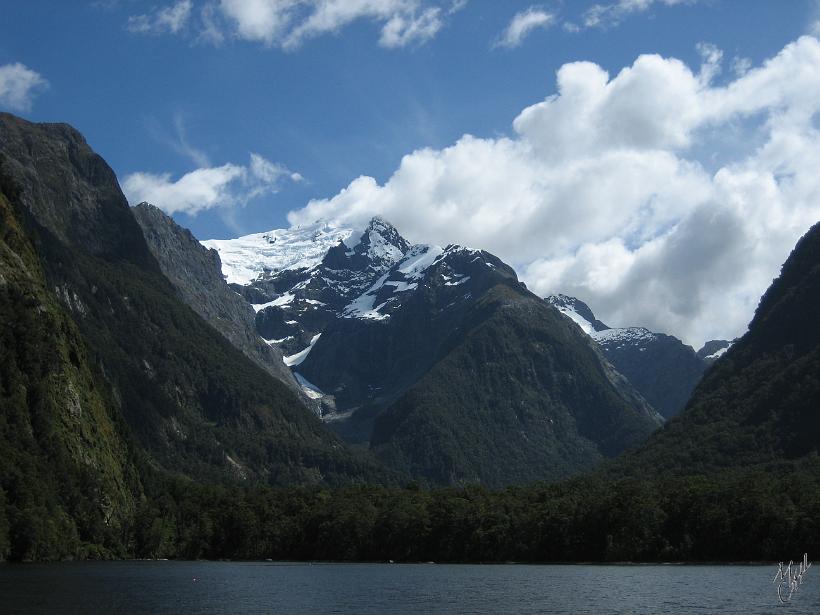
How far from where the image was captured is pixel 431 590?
151m

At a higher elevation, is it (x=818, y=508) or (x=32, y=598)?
(x=818, y=508)

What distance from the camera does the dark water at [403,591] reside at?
11875 cm

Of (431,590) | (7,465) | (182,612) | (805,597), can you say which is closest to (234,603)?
(182,612)

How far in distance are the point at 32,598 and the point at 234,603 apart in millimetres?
23657

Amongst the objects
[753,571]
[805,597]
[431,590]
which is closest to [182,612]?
[431,590]

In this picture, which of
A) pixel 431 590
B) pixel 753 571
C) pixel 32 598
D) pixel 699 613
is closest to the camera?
pixel 699 613

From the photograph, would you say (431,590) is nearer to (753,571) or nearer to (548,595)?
(548,595)

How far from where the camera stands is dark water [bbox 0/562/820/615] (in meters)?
119

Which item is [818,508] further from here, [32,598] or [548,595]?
[32,598]

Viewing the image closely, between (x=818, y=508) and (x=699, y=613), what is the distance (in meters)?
99.4

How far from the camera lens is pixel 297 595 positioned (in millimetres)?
144000

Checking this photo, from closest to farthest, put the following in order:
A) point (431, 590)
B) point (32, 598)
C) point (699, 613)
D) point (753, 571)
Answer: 1. point (699, 613)
2. point (32, 598)
3. point (431, 590)
4. point (753, 571)

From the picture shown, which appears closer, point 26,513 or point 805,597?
point 805,597

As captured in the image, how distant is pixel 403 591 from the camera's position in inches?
5891
